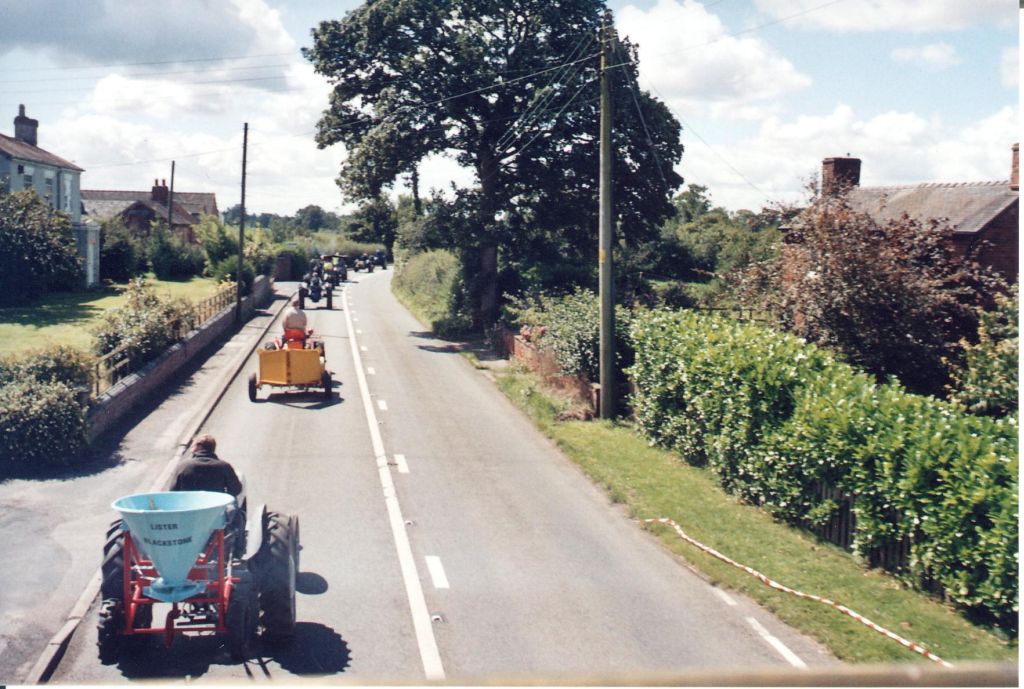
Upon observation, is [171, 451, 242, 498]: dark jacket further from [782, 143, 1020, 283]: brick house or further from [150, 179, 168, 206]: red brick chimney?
[150, 179, 168, 206]: red brick chimney

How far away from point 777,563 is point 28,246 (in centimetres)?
3438

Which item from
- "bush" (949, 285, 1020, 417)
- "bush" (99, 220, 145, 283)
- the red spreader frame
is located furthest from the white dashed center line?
"bush" (99, 220, 145, 283)

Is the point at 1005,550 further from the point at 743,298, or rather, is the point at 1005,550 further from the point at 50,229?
the point at 50,229

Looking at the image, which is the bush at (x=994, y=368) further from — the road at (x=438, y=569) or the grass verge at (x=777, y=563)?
the road at (x=438, y=569)

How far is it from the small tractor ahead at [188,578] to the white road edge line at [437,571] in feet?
7.29

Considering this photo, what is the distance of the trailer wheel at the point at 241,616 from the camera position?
7.40m

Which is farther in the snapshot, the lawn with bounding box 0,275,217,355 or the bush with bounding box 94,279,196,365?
the lawn with bounding box 0,275,217,355

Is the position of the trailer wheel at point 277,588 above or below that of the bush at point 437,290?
below

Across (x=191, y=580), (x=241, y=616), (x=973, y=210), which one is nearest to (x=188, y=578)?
(x=191, y=580)

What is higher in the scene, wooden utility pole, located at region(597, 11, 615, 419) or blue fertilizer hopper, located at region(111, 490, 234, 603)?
wooden utility pole, located at region(597, 11, 615, 419)

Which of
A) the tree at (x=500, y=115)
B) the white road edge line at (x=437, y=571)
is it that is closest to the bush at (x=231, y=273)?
the tree at (x=500, y=115)

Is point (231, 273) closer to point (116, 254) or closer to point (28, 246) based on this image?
point (116, 254)

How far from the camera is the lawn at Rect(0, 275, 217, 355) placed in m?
26.2

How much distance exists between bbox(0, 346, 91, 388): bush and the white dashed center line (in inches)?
316
